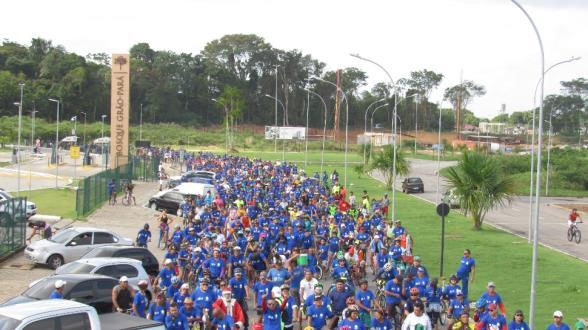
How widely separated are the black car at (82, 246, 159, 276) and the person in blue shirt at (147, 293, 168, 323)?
6984mm

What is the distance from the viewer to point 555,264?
82.8 ft

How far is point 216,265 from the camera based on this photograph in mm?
16406

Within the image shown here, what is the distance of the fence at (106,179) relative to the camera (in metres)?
35.1

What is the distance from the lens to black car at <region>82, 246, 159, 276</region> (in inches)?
749

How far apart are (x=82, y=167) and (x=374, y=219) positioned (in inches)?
1815

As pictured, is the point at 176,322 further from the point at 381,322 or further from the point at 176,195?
the point at 176,195

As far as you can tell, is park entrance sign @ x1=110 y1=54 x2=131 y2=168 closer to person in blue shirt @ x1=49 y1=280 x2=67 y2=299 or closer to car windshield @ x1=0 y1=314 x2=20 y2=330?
person in blue shirt @ x1=49 y1=280 x2=67 y2=299

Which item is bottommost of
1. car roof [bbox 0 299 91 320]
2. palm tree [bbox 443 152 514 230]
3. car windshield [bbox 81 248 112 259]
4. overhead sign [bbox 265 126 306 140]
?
car windshield [bbox 81 248 112 259]

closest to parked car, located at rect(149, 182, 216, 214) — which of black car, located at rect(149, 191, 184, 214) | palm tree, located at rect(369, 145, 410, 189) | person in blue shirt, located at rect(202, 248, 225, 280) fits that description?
black car, located at rect(149, 191, 184, 214)

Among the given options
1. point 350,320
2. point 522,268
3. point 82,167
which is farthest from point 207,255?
point 82,167

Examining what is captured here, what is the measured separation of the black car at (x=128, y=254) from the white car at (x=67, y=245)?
291cm

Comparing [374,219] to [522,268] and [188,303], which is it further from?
[188,303]

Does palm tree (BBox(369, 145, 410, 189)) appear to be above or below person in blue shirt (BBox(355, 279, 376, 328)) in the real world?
above

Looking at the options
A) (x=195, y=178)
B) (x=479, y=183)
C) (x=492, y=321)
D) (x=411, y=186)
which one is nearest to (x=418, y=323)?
(x=492, y=321)
